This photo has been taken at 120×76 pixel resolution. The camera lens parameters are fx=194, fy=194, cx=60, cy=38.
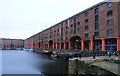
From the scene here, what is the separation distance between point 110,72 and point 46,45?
102843 millimetres

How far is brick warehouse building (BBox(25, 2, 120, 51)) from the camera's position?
5454 centimetres

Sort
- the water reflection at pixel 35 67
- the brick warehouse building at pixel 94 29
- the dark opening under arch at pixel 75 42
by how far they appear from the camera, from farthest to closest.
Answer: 1. the dark opening under arch at pixel 75 42
2. the brick warehouse building at pixel 94 29
3. the water reflection at pixel 35 67

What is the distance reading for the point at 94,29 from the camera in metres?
63.2

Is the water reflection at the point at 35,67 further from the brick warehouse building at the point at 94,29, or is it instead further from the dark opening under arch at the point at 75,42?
the dark opening under arch at the point at 75,42

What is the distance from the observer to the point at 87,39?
66750mm

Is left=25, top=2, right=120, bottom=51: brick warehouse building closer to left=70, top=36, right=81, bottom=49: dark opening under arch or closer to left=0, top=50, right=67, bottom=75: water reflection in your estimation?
left=70, top=36, right=81, bottom=49: dark opening under arch

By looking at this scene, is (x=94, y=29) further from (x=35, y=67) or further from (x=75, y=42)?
(x=35, y=67)

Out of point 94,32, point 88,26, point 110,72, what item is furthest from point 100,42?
point 110,72

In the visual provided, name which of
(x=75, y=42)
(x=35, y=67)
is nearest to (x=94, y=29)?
(x=75, y=42)

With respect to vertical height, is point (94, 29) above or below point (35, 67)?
above

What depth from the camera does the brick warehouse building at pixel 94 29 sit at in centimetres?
5454

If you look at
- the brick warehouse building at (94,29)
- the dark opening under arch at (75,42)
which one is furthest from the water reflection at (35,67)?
the dark opening under arch at (75,42)

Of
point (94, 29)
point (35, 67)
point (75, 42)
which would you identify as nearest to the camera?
point (35, 67)

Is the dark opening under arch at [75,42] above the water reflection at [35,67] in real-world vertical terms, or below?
above
